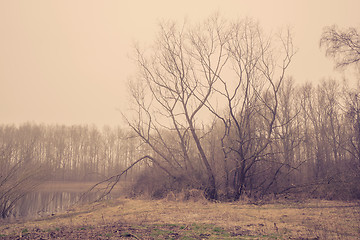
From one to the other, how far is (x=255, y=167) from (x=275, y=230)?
8829mm

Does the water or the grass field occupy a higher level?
the grass field

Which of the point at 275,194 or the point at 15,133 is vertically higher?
the point at 15,133

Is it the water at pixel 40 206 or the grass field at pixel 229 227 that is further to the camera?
the water at pixel 40 206

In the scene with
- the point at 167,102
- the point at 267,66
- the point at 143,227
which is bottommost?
the point at 143,227

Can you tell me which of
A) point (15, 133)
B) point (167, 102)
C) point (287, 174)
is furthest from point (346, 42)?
point (15, 133)

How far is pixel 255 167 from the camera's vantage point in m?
16.2

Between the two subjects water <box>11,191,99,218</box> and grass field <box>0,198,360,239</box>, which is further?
water <box>11,191,99,218</box>

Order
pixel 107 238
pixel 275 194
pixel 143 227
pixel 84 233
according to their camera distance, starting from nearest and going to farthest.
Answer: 1. pixel 107 238
2. pixel 84 233
3. pixel 143 227
4. pixel 275 194

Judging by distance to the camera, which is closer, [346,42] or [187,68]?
[346,42]

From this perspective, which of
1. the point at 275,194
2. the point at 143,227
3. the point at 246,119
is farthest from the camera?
the point at 246,119

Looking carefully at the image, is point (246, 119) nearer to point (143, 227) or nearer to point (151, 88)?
point (151, 88)

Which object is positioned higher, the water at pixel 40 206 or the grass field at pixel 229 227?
the grass field at pixel 229 227

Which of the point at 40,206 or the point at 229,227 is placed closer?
the point at 229,227

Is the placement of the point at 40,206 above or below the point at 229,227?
below
